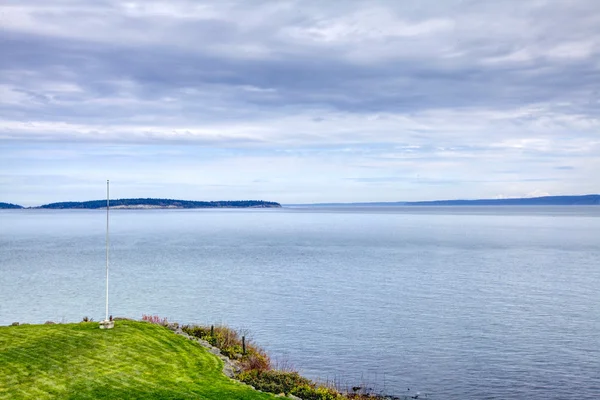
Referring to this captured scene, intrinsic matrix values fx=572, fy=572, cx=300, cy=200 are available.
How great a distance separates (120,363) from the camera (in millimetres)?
27297

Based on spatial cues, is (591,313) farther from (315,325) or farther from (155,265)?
(155,265)

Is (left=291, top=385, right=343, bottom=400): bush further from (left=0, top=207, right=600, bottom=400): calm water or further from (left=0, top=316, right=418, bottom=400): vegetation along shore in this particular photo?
(left=0, top=207, right=600, bottom=400): calm water

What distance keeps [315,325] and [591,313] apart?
83.1 ft

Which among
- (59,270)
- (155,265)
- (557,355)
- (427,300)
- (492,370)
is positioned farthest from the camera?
(155,265)

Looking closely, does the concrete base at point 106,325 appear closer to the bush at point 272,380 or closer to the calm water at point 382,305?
the bush at point 272,380

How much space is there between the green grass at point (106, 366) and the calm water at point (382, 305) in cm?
903

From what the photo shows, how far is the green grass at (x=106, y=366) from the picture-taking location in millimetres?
23766

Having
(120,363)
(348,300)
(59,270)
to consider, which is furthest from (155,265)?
(120,363)

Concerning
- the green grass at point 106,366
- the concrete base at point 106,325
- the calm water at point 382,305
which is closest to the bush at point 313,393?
the green grass at point 106,366

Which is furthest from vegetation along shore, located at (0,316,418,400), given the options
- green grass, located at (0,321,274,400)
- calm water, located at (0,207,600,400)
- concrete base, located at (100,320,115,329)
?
calm water, located at (0,207,600,400)

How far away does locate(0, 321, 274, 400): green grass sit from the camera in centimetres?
2377

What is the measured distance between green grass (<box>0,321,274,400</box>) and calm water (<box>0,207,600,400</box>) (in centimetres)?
903

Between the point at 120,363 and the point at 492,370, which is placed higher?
the point at 120,363

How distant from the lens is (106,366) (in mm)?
26625
